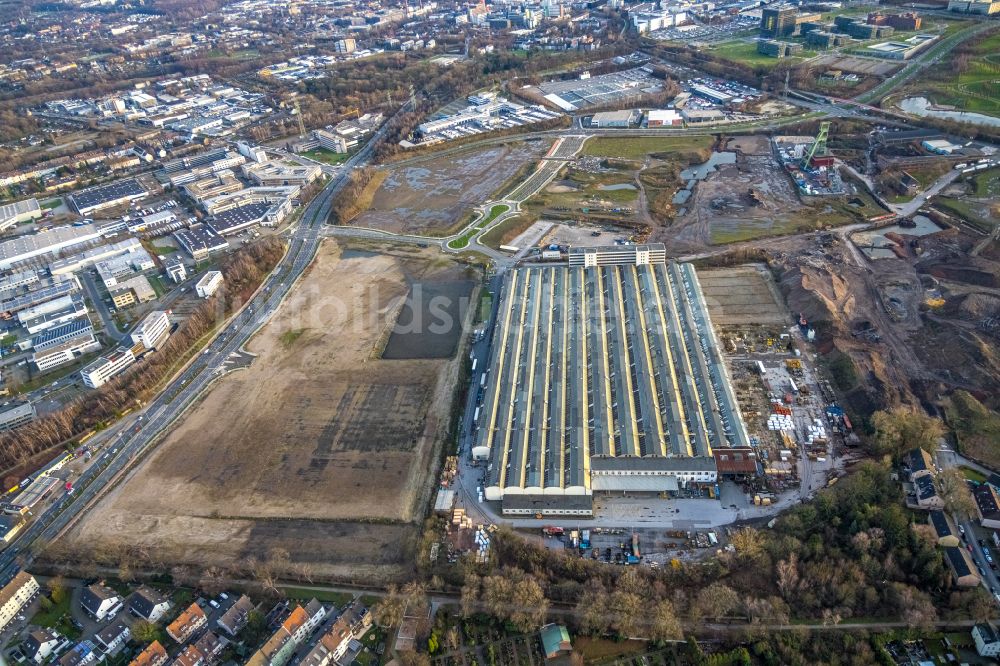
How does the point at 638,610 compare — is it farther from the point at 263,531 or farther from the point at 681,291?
the point at 681,291

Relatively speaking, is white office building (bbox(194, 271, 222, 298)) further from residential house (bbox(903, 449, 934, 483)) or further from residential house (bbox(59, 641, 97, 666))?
residential house (bbox(903, 449, 934, 483))

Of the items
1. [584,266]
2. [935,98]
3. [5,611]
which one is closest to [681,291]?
[584,266]

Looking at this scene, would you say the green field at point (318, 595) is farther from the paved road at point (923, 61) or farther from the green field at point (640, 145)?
the paved road at point (923, 61)

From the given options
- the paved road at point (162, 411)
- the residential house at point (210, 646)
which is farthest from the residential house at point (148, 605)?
the paved road at point (162, 411)

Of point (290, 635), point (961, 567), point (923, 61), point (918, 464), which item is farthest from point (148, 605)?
point (923, 61)

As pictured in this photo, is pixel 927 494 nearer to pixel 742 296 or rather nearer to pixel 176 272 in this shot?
pixel 742 296

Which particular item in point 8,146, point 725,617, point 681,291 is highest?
point 8,146

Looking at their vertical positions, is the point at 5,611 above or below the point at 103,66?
below

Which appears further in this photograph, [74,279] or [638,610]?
[74,279]

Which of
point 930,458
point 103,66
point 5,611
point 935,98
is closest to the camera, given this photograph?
point 5,611
